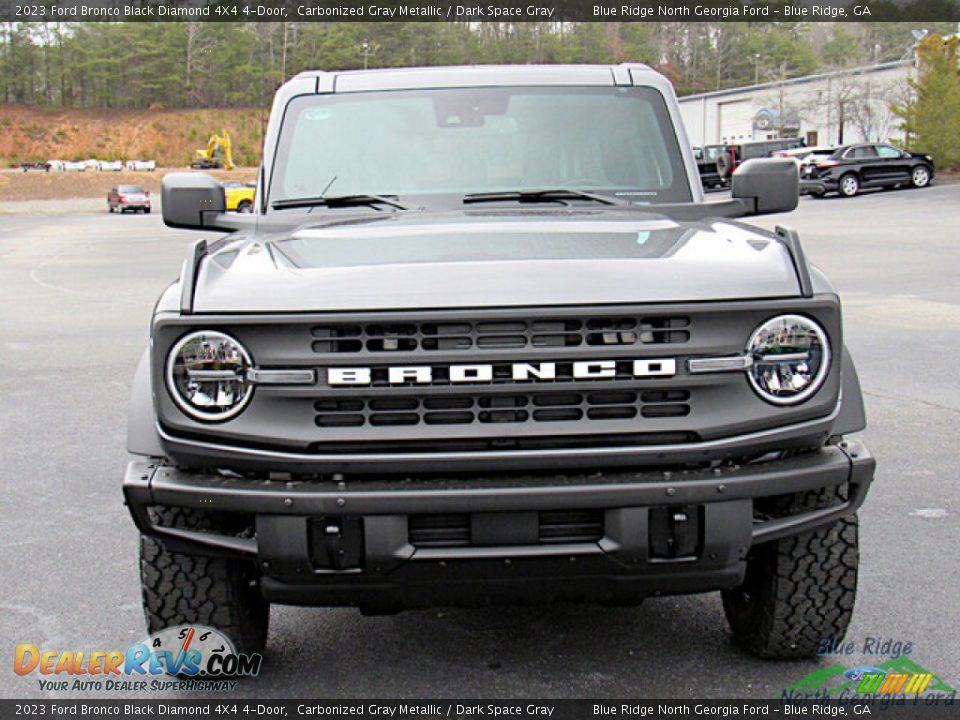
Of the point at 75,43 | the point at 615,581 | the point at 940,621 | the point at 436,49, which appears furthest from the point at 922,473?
the point at 75,43

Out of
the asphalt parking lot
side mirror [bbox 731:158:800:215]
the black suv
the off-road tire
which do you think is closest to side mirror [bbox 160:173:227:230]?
the asphalt parking lot

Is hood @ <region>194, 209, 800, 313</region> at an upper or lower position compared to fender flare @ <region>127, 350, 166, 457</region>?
upper

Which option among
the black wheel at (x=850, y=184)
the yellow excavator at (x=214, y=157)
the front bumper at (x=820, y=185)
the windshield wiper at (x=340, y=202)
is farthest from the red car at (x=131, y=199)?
the windshield wiper at (x=340, y=202)

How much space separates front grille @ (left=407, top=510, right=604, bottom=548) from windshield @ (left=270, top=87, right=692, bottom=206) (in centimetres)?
183

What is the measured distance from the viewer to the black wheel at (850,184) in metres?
39.5

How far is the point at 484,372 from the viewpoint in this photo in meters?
2.97

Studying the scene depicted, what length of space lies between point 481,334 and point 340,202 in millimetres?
1672

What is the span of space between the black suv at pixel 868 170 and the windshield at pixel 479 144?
121 feet

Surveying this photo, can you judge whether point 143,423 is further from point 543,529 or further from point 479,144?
point 479,144

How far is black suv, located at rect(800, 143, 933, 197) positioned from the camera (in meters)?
39.5

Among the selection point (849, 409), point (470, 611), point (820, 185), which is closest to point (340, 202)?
point (470, 611)

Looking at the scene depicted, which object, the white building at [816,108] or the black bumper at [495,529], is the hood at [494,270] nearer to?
the black bumper at [495,529]

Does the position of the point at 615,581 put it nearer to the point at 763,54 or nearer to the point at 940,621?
the point at 940,621

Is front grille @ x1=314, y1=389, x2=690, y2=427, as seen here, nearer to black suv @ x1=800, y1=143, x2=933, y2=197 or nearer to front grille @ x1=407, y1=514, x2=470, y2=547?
front grille @ x1=407, y1=514, x2=470, y2=547
